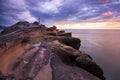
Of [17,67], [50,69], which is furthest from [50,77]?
[17,67]

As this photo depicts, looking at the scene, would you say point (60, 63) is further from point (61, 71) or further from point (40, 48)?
point (40, 48)

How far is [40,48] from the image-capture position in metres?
10.1

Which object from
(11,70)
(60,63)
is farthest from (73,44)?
(11,70)

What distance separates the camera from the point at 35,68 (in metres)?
7.53

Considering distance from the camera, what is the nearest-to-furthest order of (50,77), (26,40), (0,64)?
(50,77), (0,64), (26,40)

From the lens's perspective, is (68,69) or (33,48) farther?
(33,48)

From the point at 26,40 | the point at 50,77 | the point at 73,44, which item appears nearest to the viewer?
the point at 50,77

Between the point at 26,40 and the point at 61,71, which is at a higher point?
the point at 26,40

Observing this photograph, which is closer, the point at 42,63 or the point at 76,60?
the point at 42,63

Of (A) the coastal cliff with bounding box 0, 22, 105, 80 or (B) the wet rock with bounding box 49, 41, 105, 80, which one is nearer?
(A) the coastal cliff with bounding box 0, 22, 105, 80

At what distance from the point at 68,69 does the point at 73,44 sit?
8.16 metres

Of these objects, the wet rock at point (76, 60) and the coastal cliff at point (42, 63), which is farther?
the wet rock at point (76, 60)

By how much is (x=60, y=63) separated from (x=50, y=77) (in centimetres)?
165

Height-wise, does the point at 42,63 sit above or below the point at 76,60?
above
